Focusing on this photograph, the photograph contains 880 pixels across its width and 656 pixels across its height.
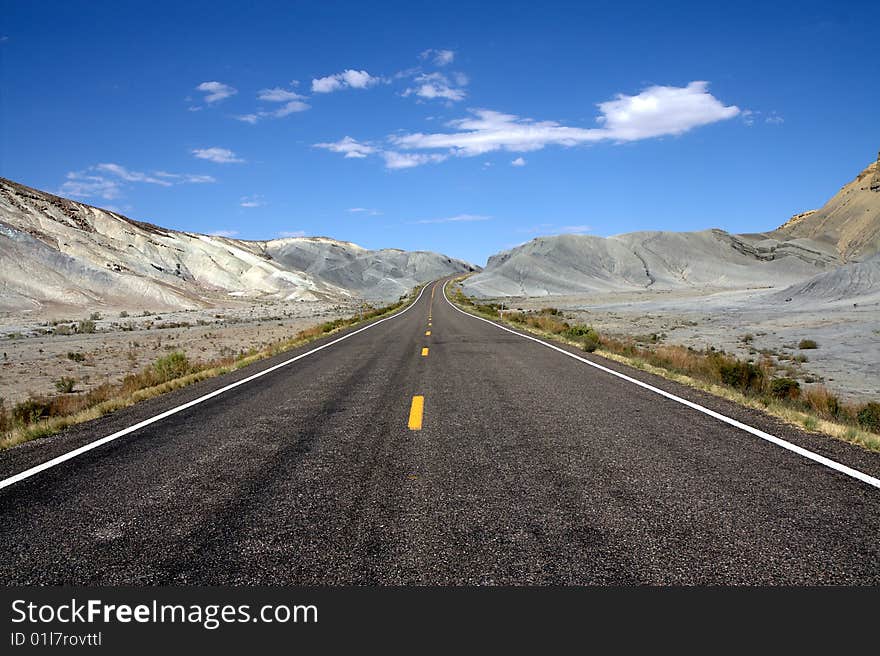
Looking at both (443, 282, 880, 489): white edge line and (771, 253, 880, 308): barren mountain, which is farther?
(771, 253, 880, 308): barren mountain

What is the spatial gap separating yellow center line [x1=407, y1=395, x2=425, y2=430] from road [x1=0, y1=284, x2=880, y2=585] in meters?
0.08

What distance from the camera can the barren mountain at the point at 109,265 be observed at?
5900 centimetres

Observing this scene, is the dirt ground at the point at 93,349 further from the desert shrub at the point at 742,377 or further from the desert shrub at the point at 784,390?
the desert shrub at the point at 784,390

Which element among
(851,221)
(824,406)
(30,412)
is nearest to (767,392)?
(824,406)

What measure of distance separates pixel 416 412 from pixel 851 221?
169 meters

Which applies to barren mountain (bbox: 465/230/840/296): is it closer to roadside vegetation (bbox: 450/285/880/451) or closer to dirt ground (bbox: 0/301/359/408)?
dirt ground (bbox: 0/301/359/408)

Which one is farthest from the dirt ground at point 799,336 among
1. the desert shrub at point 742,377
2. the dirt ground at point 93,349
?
the dirt ground at point 93,349

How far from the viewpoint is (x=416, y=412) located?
27.4 feet

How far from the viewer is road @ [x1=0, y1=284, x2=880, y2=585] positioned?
11.5ft

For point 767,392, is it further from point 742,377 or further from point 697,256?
point 697,256

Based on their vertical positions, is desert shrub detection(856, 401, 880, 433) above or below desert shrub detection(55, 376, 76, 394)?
above

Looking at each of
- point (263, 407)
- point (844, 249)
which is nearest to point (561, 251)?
point (844, 249)

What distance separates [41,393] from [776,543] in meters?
17.6

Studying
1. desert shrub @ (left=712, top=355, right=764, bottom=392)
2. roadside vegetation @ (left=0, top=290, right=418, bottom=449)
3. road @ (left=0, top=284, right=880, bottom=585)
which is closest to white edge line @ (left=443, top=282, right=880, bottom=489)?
road @ (left=0, top=284, right=880, bottom=585)
